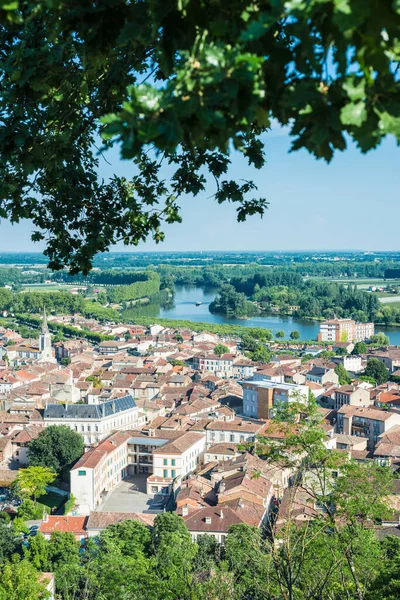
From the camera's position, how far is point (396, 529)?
8766mm

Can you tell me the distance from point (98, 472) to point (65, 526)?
2261 mm

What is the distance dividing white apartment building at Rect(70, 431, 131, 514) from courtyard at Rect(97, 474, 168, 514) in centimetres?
18

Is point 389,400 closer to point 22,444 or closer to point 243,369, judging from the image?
point 243,369

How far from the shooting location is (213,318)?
44562 millimetres

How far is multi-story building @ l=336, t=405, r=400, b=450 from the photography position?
14922mm

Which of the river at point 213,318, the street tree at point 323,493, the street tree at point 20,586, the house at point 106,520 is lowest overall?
the river at point 213,318

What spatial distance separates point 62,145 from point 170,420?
46.7 feet

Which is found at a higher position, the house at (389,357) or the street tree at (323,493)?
the street tree at (323,493)

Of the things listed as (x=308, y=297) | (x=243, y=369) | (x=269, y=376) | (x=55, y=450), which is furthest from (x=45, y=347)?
(x=308, y=297)

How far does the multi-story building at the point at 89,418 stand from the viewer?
1554 cm

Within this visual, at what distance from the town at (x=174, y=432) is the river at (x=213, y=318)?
9.88 m

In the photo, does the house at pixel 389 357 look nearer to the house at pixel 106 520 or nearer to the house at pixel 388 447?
the house at pixel 388 447

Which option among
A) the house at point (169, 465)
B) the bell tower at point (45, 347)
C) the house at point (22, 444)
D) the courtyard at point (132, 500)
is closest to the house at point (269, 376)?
the house at point (169, 465)

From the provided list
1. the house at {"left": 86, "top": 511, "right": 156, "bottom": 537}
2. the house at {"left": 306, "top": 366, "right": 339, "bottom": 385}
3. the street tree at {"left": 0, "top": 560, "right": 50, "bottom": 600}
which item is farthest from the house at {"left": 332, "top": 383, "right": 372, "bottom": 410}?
the street tree at {"left": 0, "top": 560, "right": 50, "bottom": 600}
